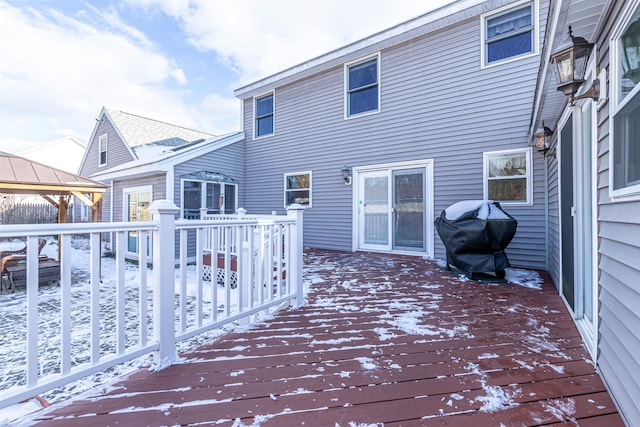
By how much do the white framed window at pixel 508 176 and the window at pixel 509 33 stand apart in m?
1.66

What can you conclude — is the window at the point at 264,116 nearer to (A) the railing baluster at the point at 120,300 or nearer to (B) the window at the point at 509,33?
(B) the window at the point at 509,33

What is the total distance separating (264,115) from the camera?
28.0 ft

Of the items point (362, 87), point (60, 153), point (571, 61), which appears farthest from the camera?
point (60, 153)

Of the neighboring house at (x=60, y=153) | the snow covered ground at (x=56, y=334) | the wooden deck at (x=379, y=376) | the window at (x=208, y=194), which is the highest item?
the neighboring house at (x=60, y=153)

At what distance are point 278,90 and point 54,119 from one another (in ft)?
94.6

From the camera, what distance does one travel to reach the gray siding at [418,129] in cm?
504

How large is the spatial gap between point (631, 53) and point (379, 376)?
2142mm

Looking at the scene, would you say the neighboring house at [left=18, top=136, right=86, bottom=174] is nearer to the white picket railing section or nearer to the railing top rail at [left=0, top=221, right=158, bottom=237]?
the white picket railing section

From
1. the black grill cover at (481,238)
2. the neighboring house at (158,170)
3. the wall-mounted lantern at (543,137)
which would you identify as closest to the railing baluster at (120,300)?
the black grill cover at (481,238)

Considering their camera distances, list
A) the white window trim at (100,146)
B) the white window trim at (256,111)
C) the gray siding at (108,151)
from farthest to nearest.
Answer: the white window trim at (100,146) → the gray siding at (108,151) → the white window trim at (256,111)

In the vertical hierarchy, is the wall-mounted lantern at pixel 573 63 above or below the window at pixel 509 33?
below

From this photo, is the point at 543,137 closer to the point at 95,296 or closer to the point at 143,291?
the point at 143,291

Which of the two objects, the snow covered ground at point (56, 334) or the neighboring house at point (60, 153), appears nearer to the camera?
the snow covered ground at point (56, 334)

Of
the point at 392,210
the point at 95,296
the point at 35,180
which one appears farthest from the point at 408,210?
the point at 35,180
